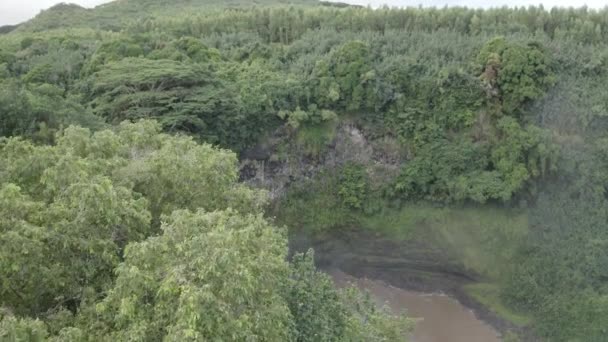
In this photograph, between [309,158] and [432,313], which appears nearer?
[432,313]

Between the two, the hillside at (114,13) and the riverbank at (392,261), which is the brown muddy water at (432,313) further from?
the hillside at (114,13)

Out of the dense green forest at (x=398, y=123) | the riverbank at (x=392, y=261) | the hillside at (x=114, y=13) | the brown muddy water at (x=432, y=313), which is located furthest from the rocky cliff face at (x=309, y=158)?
the hillside at (x=114, y=13)

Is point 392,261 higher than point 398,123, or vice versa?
point 398,123

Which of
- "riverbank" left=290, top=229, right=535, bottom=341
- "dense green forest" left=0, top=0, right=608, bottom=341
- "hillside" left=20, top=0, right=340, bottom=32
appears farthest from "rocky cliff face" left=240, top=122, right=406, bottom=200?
"hillside" left=20, top=0, right=340, bottom=32

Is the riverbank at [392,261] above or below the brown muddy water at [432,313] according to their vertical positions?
above

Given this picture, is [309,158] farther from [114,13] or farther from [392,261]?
[114,13]

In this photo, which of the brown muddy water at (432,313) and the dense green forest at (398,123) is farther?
the brown muddy water at (432,313)

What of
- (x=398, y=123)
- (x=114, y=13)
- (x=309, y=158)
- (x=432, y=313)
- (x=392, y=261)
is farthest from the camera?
(x=114, y=13)

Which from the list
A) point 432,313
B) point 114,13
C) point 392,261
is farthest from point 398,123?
point 114,13

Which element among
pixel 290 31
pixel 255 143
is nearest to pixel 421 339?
pixel 255 143

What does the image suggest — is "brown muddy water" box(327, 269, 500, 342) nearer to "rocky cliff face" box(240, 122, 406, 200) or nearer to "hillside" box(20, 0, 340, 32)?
"rocky cliff face" box(240, 122, 406, 200)
